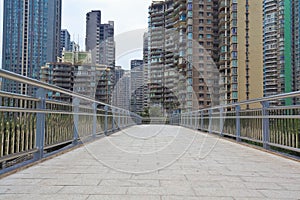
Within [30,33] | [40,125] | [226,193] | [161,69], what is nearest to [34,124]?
[40,125]

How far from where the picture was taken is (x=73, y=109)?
5.85 m

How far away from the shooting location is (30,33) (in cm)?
5381

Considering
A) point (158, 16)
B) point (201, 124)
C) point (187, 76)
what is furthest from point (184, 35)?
point (201, 124)

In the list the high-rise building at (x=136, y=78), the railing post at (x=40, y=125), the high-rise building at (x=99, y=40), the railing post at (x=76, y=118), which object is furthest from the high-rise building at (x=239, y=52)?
the railing post at (x=40, y=125)

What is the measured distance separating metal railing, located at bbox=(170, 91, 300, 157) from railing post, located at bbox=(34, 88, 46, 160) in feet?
10.6

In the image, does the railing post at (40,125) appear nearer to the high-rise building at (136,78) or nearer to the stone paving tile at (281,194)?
the stone paving tile at (281,194)

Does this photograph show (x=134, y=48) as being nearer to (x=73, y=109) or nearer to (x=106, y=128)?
(x=106, y=128)

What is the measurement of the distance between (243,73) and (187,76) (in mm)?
20618

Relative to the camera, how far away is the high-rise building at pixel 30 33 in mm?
47688

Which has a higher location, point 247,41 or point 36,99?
point 247,41

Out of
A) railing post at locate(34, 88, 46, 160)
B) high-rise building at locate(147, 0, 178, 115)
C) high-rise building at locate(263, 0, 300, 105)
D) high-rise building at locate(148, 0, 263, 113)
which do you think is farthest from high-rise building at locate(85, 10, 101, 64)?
high-rise building at locate(263, 0, 300, 105)

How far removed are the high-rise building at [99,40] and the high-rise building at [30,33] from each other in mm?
27202

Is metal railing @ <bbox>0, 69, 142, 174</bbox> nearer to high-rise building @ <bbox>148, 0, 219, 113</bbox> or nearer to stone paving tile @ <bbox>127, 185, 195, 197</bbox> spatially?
stone paving tile @ <bbox>127, 185, 195, 197</bbox>

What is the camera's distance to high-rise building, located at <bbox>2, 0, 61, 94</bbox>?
1877 inches
